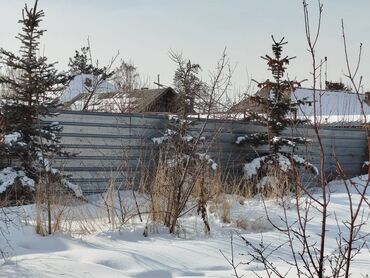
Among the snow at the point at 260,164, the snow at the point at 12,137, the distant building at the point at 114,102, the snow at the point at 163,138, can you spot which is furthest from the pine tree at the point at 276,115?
the snow at the point at 12,137

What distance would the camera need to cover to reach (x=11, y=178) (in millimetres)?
6988

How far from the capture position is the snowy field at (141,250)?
145 inches

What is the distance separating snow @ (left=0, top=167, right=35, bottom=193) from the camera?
6.91 m

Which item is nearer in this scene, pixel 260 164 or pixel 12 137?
pixel 12 137

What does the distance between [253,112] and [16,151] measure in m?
5.12

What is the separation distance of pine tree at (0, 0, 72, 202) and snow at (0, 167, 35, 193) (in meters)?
0.02

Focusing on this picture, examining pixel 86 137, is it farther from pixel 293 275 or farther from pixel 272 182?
pixel 293 275

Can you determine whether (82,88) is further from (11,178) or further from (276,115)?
(11,178)

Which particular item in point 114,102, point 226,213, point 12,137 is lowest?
point 226,213

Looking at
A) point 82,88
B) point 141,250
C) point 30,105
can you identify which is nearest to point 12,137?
point 30,105

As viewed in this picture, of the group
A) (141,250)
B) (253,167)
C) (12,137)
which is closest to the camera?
(141,250)

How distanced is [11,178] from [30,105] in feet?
3.60

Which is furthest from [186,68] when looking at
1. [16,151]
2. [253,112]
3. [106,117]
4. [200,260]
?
[200,260]

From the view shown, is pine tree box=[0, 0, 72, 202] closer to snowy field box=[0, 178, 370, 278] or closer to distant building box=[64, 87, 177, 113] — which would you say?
snowy field box=[0, 178, 370, 278]
